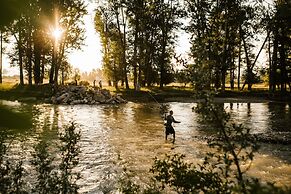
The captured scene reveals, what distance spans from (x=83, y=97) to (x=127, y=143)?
99.0 ft

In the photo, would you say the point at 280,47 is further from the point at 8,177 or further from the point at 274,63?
the point at 8,177

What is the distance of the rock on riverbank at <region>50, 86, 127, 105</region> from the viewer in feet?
162

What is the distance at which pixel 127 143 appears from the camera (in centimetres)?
2208

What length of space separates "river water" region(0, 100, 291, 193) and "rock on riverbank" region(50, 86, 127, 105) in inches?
505

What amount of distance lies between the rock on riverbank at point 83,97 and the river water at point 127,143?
42.0ft

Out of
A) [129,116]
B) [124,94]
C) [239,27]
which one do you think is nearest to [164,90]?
[124,94]

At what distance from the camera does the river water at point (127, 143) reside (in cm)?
1398

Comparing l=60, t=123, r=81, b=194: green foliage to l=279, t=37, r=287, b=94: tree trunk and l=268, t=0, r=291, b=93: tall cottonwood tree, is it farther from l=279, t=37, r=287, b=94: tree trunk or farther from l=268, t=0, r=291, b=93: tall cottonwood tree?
l=279, t=37, r=287, b=94: tree trunk

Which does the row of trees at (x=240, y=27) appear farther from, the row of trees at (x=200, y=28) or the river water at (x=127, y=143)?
the river water at (x=127, y=143)

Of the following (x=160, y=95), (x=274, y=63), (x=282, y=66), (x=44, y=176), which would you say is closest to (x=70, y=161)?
(x=44, y=176)

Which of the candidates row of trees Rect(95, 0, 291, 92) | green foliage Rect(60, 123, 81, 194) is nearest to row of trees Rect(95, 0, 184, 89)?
row of trees Rect(95, 0, 291, 92)

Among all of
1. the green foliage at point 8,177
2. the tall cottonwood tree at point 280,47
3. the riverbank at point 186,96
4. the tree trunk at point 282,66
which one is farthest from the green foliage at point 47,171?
the tree trunk at point 282,66

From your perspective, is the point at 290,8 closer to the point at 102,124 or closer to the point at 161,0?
the point at 161,0

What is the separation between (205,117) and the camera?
5.66 m
